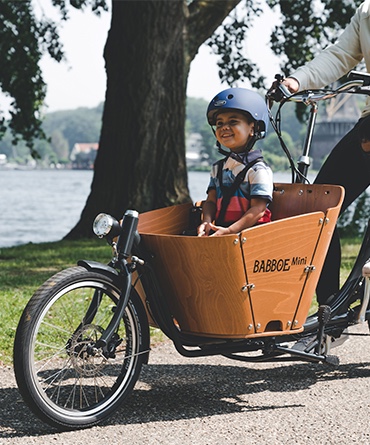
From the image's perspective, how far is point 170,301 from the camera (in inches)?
154

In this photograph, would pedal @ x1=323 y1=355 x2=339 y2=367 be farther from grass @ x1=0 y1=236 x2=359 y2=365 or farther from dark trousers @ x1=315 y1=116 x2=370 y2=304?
grass @ x1=0 y1=236 x2=359 y2=365

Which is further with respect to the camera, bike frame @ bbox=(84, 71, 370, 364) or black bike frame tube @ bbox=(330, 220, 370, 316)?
black bike frame tube @ bbox=(330, 220, 370, 316)

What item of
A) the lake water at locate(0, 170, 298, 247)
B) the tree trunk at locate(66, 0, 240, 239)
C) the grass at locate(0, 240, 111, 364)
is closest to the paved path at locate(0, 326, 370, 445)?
the grass at locate(0, 240, 111, 364)

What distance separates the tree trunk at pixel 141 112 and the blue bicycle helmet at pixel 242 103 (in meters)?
7.62

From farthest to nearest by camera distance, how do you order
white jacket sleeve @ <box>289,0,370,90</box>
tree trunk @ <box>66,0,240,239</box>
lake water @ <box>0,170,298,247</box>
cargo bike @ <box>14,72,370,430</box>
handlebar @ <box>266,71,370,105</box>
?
lake water @ <box>0,170,298,247</box> → tree trunk @ <box>66,0,240,239</box> → white jacket sleeve @ <box>289,0,370,90</box> → handlebar @ <box>266,71,370,105</box> → cargo bike @ <box>14,72,370,430</box>

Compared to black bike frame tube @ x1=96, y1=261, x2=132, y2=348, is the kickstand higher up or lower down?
lower down

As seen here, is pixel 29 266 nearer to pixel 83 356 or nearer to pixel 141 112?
pixel 141 112

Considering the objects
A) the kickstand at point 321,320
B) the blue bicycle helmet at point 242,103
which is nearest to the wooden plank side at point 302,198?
the blue bicycle helmet at point 242,103

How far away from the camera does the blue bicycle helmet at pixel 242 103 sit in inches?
157

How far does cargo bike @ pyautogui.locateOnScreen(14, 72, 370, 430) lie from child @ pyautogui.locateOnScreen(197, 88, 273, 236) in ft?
0.71

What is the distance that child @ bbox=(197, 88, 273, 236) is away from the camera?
4.00 metres

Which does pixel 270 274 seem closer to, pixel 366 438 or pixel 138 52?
pixel 366 438

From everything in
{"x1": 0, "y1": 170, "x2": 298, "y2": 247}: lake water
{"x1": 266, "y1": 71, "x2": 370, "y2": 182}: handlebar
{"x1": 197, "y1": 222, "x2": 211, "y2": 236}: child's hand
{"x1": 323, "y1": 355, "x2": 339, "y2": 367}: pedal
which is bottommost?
{"x1": 0, "y1": 170, "x2": 298, "y2": 247}: lake water

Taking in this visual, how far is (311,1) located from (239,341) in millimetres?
13773
